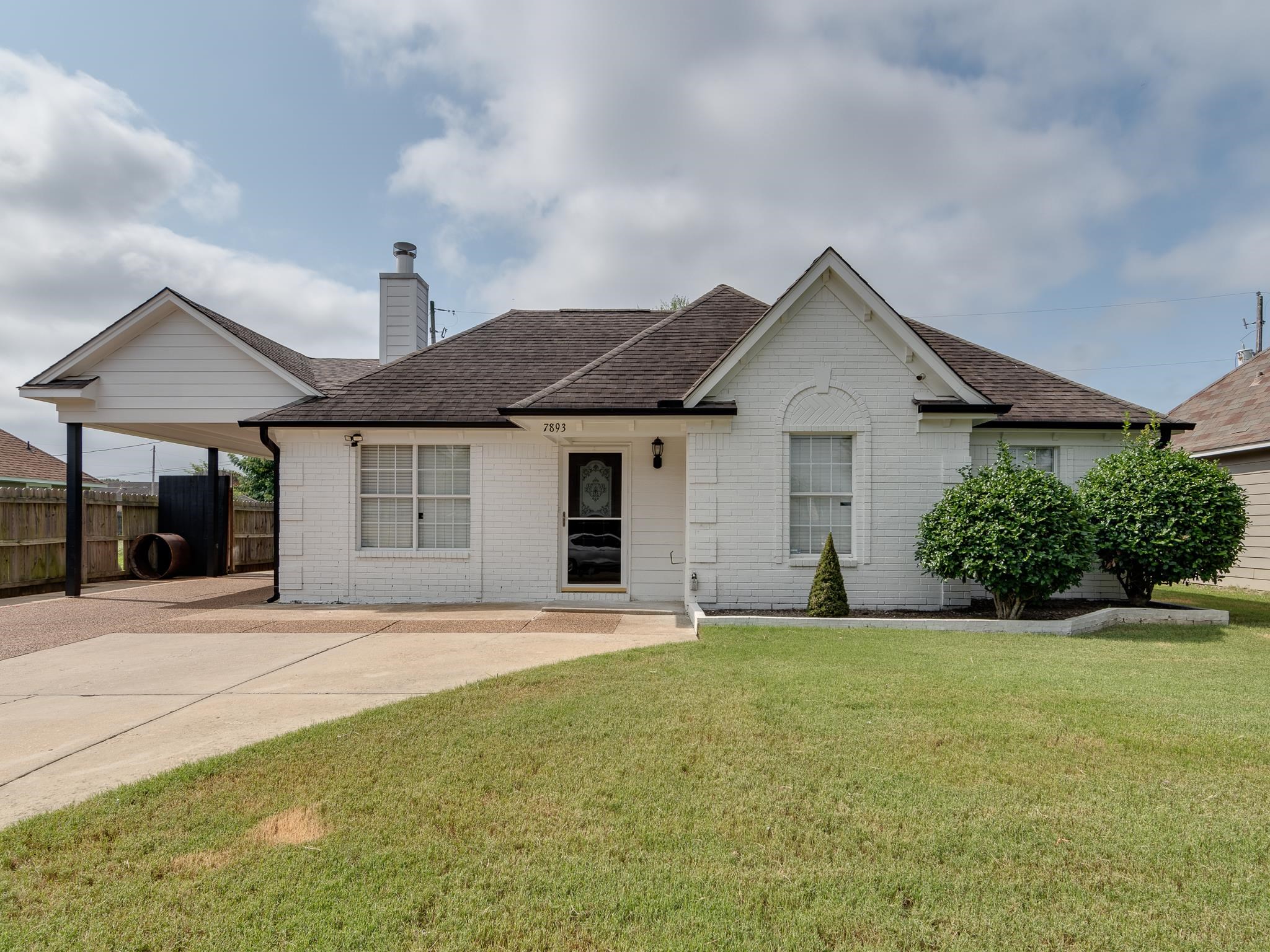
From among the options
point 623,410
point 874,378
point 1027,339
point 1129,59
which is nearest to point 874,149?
point 1129,59

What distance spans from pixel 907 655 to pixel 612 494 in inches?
223

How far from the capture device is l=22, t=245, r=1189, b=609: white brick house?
32.0 ft

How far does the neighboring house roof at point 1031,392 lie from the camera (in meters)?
10.8

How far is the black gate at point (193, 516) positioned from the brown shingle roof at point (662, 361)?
33.6 feet

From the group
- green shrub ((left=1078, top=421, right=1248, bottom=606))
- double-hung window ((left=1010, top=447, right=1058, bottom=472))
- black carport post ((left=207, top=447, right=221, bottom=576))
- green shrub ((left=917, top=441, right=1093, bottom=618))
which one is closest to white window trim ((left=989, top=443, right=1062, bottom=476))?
double-hung window ((left=1010, top=447, right=1058, bottom=472))

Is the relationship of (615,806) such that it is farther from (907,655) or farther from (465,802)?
(907,655)

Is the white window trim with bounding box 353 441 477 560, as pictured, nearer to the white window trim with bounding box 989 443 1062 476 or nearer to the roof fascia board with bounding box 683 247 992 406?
the roof fascia board with bounding box 683 247 992 406

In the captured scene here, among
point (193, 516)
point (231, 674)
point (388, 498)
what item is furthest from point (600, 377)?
point (193, 516)

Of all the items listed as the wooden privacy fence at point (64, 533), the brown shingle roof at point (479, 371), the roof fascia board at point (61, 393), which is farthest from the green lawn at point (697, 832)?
the wooden privacy fence at point (64, 533)

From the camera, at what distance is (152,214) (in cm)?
1178

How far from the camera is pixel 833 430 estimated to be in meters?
9.80

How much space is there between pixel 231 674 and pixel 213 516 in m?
11.5

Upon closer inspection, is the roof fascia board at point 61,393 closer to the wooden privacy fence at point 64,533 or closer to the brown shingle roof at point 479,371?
the wooden privacy fence at point 64,533

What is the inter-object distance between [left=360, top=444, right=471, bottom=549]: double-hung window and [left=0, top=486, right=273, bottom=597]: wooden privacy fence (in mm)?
7351
